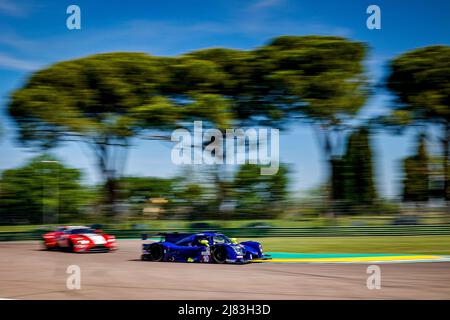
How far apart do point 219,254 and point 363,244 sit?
332 inches

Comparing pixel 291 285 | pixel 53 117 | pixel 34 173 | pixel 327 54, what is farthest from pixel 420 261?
pixel 34 173

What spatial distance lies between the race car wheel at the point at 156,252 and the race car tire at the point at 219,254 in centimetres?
164

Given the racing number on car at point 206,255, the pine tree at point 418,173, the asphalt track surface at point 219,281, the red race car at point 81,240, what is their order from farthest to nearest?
the pine tree at point 418,173, the red race car at point 81,240, the racing number on car at point 206,255, the asphalt track surface at point 219,281

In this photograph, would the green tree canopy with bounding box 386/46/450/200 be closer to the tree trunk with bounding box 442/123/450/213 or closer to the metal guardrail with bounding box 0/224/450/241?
the tree trunk with bounding box 442/123/450/213

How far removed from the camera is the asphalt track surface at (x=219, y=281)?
8.76m

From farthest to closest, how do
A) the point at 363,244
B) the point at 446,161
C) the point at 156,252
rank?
the point at 446,161
the point at 363,244
the point at 156,252

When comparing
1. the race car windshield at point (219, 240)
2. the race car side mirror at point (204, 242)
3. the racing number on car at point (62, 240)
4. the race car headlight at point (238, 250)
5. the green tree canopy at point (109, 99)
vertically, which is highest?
the green tree canopy at point (109, 99)

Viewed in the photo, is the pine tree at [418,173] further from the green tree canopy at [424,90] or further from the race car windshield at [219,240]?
the race car windshield at [219,240]

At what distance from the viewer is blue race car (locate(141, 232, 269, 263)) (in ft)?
45.1

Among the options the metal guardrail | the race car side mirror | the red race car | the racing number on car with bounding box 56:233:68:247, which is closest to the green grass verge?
the metal guardrail

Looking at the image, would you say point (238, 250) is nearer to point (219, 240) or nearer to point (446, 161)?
point (219, 240)

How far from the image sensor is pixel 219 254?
45.4ft

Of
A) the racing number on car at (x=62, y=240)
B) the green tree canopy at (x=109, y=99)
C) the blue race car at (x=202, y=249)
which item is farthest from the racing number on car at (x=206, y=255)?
the green tree canopy at (x=109, y=99)

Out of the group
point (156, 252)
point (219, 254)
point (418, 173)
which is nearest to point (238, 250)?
point (219, 254)
